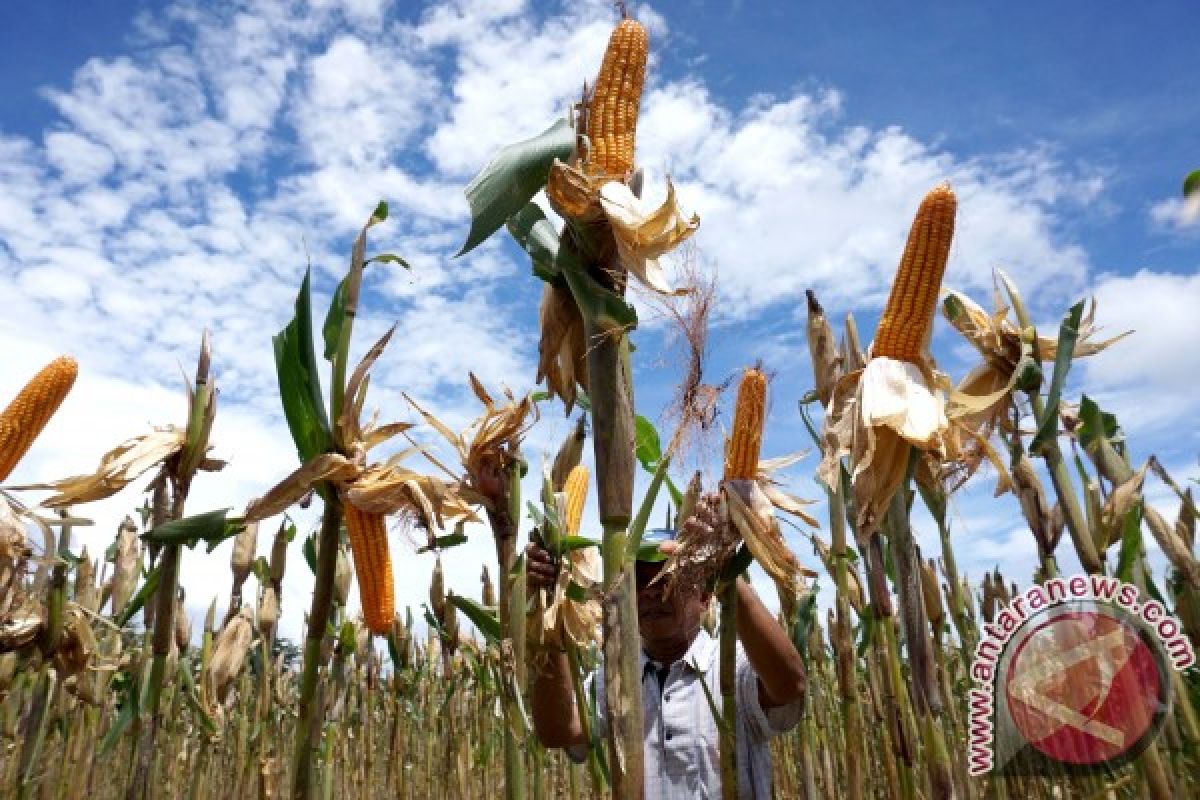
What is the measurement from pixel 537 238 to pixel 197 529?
123 cm

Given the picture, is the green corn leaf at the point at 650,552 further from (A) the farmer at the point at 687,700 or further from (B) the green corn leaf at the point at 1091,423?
(B) the green corn leaf at the point at 1091,423

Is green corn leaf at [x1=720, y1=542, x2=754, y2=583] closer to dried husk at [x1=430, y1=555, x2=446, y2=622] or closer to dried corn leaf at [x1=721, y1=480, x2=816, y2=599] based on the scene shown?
dried corn leaf at [x1=721, y1=480, x2=816, y2=599]

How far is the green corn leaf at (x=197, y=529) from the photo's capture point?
2.05 m

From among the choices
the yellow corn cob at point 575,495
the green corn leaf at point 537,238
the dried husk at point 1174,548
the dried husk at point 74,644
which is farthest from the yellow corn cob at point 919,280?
the dried husk at point 74,644

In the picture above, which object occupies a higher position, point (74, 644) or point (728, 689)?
point (74, 644)

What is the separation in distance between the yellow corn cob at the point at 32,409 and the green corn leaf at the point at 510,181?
2188 mm

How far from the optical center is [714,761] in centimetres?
312

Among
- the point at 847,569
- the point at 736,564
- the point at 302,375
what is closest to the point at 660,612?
the point at 847,569

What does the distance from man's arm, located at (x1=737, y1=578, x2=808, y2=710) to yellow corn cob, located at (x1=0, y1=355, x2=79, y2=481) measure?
262 cm

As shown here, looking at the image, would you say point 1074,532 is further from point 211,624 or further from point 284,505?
point 211,624

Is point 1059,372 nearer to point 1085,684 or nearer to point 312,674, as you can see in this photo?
point 1085,684

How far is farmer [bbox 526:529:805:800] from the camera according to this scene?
2789 mm

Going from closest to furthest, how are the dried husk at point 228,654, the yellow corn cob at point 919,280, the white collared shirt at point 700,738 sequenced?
the yellow corn cob at point 919,280
the white collared shirt at point 700,738
the dried husk at point 228,654

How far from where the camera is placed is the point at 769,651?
2717mm
